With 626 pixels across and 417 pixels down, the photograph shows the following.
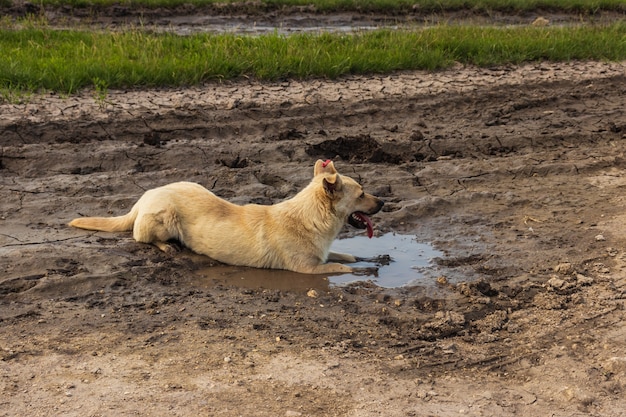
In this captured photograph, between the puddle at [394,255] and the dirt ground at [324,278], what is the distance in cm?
15

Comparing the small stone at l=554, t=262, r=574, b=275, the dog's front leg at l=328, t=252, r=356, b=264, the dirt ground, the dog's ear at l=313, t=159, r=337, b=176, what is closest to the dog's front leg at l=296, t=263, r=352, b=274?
the dirt ground

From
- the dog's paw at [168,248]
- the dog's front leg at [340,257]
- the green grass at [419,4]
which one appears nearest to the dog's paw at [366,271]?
the dog's front leg at [340,257]

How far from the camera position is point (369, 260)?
7.54m

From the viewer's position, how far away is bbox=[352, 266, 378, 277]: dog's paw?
721 centimetres

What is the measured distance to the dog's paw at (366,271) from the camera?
721cm

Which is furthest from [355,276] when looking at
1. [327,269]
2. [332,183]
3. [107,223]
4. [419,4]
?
[419,4]

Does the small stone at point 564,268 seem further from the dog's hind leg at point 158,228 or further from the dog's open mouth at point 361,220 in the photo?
the dog's hind leg at point 158,228

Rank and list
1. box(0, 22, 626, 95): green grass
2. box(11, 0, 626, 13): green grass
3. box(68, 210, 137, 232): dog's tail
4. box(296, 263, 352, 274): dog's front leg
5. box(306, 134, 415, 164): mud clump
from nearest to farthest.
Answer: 1. box(296, 263, 352, 274): dog's front leg
2. box(68, 210, 137, 232): dog's tail
3. box(306, 134, 415, 164): mud clump
4. box(0, 22, 626, 95): green grass
5. box(11, 0, 626, 13): green grass

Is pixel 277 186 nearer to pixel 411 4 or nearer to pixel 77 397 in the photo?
pixel 77 397

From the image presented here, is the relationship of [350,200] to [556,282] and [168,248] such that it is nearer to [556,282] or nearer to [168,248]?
[168,248]

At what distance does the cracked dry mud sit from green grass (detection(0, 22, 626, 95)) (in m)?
0.36

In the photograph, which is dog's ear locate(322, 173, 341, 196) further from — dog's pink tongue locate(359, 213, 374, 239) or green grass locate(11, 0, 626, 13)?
green grass locate(11, 0, 626, 13)

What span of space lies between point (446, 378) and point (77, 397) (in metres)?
2.18

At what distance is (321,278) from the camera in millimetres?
7098
